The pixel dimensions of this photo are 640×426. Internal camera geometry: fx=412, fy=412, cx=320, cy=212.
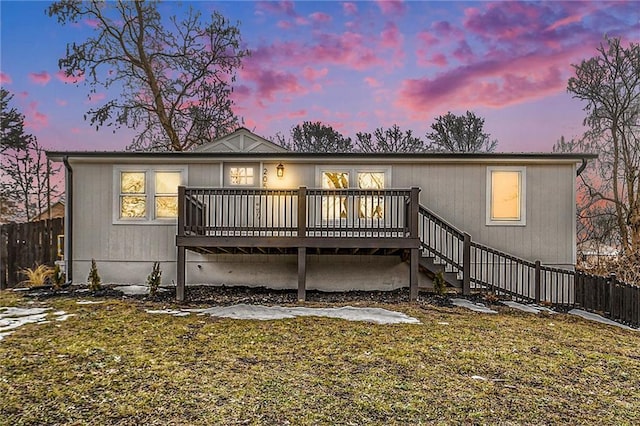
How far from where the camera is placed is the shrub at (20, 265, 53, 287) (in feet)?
33.5

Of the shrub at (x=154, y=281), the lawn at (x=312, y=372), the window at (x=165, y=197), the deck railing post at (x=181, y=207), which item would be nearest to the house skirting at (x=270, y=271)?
the shrub at (x=154, y=281)

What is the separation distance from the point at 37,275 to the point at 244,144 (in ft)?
20.8

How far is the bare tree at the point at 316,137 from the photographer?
23094 millimetres

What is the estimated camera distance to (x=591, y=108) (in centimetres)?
1606

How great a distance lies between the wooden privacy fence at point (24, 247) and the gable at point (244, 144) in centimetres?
491

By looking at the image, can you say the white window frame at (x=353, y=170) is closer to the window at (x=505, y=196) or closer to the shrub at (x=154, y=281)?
the window at (x=505, y=196)

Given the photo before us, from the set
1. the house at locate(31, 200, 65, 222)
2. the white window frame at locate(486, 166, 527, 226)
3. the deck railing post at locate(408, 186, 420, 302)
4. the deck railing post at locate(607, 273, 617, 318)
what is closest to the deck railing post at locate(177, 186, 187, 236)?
the deck railing post at locate(408, 186, 420, 302)

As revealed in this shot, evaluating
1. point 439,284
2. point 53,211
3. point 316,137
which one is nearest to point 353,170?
point 439,284

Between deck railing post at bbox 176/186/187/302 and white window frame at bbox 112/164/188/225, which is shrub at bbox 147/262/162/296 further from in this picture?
white window frame at bbox 112/164/188/225

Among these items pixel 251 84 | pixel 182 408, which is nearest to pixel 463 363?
pixel 182 408

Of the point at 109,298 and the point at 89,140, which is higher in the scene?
the point at 89,140

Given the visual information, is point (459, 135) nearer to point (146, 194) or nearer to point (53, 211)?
point (146, 194)

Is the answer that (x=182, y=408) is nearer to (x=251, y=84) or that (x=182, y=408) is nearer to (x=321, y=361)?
(x=321, y=361)

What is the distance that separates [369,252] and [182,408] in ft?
20.6
